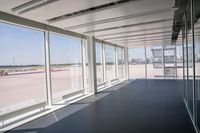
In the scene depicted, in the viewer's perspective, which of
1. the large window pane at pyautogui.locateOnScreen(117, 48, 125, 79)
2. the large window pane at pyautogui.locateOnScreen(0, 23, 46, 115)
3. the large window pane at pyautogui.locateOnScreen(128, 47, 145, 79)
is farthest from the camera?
the large window pane at pyautogui.locateOnScreen(128, 47, 145, 79)

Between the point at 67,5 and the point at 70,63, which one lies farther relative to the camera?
the point at 70,63

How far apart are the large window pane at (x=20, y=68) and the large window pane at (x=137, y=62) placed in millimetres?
10508

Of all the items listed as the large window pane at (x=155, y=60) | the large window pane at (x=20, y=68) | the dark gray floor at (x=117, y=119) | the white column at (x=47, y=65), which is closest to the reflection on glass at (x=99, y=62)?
the dark gray floor at (x=117, y=119)

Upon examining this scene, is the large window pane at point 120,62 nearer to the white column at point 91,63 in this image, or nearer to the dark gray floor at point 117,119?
the white column at point 91,63

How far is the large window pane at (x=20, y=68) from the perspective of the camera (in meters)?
4.82

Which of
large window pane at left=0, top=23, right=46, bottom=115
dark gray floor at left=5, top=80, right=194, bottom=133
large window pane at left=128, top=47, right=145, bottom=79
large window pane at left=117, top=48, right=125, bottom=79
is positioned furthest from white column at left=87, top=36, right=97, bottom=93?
large window pane at left=128, top=47, right=145, bottom=79

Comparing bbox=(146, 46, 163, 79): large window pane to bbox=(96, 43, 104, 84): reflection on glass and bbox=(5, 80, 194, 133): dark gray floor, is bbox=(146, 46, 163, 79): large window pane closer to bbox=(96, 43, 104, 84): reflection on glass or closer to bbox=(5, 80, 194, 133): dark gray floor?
bbox=(96, 43, 104, 84): reflection on glass

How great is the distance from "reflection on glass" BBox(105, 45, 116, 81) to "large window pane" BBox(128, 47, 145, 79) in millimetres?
3375

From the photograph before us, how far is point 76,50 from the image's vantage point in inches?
323

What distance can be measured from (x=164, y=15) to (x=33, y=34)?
3.83 meters

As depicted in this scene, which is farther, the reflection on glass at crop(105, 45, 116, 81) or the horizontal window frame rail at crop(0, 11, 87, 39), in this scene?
the reflection on glass at crop(105, 45, 116, 81)

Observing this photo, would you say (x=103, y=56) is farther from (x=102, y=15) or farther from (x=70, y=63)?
(x=102, y=15)

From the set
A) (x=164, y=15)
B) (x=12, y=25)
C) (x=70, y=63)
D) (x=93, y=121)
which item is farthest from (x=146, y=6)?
(x=70, y=63)

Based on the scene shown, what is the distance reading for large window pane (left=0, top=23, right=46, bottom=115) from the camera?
482cm
